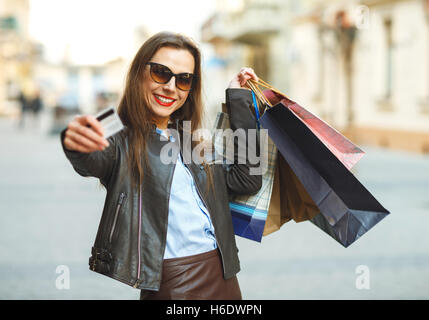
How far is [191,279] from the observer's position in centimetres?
212

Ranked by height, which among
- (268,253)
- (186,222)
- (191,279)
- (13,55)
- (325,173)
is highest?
(13,55)

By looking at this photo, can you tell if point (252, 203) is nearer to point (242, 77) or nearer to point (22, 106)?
point (242, 77)

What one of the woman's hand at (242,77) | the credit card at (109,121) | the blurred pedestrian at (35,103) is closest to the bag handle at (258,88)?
the woman's hand at (242,77)

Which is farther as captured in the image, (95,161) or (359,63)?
(359,63)

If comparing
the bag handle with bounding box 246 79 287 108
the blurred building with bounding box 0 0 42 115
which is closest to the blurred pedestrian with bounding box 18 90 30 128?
the blurred building with bounding box 0 0 42 115

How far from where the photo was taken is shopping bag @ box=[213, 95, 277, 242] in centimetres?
242

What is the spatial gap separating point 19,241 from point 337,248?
11.2ft

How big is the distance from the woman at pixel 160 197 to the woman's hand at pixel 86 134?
63 mm

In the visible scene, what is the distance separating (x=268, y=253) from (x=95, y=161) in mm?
4218

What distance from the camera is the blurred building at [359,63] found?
15.4 m

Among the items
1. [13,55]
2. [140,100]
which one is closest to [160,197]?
[140,100]

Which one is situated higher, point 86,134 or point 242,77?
point 242,77

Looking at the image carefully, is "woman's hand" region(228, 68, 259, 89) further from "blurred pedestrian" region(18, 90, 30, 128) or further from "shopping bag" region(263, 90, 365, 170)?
"blurred pedestrian" region(18, 90, 30, 128)
